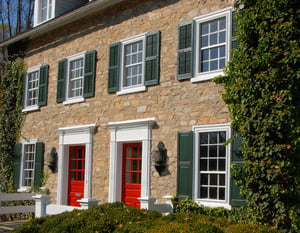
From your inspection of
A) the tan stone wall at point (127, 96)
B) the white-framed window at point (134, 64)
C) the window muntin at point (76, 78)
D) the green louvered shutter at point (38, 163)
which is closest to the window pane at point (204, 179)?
the tan stone wall at point (127, 96)

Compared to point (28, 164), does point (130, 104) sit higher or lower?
higher

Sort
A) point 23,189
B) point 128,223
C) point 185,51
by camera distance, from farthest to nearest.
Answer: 1. point 23,189
2. point 185,51
3. point 128,223

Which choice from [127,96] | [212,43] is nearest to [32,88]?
[127,96]

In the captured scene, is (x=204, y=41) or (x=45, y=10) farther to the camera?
(x=45, y=10)

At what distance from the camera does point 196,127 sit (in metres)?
11.2

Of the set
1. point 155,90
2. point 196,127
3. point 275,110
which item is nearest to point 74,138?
point 155,90

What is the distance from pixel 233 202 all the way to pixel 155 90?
12.2 ft

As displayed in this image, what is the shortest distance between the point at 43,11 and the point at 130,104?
7164 mm

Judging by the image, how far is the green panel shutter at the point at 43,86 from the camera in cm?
1631

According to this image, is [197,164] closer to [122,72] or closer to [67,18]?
[122,72]

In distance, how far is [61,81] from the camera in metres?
15.6

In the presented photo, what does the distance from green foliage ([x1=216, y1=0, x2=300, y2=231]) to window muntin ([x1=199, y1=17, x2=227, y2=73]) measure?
3.85 ft

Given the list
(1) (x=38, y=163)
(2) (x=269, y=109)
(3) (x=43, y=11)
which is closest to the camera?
(2) (x=269, y=109)

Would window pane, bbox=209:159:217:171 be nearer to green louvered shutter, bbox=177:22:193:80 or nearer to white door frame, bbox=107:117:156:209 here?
white door frame, bbox=107:117:156:209
